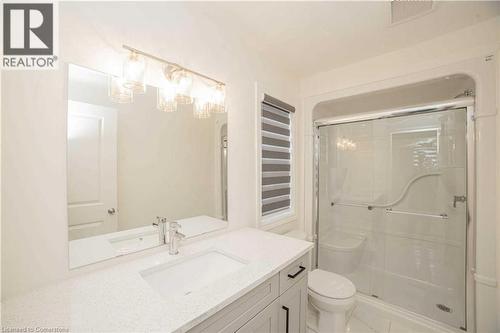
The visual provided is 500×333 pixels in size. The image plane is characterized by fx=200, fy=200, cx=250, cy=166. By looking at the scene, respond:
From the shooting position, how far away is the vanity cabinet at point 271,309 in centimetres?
76

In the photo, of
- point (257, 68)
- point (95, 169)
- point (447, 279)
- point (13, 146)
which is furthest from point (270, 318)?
point (447, 279)

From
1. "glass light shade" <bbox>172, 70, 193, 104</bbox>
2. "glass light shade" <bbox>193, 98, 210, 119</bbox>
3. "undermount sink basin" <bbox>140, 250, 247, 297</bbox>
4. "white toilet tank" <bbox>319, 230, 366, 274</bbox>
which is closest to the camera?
"undermount sink basin" <bbox>140, 250, 247, 297</bbox>

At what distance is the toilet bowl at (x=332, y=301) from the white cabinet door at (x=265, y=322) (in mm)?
706

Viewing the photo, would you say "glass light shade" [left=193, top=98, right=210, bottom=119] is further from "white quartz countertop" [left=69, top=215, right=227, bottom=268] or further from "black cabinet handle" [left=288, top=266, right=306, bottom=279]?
"black cabinet handle" [left=288, top=266, right=306, bottom=279]

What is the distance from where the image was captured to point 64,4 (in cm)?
83

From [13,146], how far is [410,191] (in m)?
2.99

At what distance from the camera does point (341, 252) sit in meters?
2.30

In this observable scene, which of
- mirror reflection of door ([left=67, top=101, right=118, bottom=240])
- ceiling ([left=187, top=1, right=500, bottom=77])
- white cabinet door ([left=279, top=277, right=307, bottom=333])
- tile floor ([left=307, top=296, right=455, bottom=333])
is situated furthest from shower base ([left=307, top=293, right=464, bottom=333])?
ceiling ([left=187, top=1, right=500, bottom=77])

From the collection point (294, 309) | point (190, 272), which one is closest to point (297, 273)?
point (294, 309)

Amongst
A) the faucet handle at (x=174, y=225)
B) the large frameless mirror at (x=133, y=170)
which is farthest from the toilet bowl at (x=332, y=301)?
the faucet handle at (x=174, y=225)

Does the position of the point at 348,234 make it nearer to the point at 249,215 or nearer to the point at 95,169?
the point at 249,215

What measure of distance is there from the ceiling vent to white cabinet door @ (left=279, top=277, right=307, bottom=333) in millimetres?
1817

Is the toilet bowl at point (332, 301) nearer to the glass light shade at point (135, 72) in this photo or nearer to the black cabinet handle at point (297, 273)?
the black cabinet handle at point (297, 273)

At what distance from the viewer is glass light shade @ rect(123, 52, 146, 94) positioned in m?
1.01
